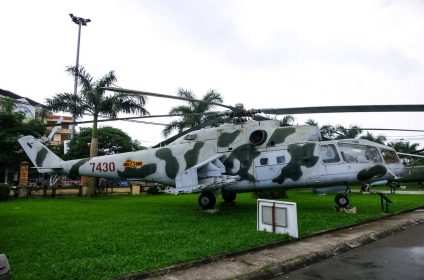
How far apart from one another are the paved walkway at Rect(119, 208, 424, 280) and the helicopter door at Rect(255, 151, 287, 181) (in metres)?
3.90

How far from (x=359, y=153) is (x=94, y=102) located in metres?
19.5

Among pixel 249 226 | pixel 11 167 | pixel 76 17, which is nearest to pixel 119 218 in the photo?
pixel 249 226

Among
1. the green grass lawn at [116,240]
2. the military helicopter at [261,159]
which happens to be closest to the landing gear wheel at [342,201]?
the military helicopter at [261,159]

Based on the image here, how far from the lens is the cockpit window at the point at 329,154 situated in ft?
41.9

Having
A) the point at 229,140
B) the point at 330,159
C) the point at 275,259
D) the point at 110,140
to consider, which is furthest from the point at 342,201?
the point at 110,140

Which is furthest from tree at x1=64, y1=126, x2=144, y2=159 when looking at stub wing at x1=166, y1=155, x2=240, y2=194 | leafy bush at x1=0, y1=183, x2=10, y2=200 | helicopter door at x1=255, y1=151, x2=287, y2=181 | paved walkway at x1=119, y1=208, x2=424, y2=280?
paved walkway at x1=119, y1=208, x2=424, y2=280

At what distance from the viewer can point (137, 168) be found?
51.7 feet

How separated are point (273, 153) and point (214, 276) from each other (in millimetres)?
8305

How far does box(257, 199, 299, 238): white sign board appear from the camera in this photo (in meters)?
8.42

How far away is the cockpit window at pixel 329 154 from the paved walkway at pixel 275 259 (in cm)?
352

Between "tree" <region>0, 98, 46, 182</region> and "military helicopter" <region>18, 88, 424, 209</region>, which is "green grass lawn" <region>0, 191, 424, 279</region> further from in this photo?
"tree" <region>0, 98, 46, 182</region>

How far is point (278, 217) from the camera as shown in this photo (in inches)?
349

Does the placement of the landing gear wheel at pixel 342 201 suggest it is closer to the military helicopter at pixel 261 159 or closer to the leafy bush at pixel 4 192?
the military helicopter at pixel 261 159

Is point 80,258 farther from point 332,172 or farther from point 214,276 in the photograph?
point 332,172
